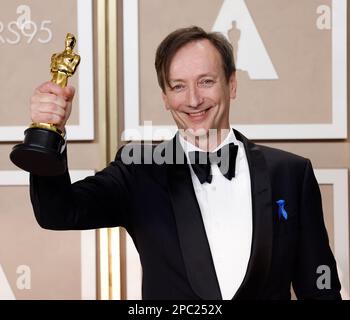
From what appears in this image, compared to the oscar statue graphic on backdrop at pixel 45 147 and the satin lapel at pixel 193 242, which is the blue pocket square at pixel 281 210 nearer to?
the satin lapel at pixel 193 242

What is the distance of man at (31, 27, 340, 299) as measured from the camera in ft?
3.34

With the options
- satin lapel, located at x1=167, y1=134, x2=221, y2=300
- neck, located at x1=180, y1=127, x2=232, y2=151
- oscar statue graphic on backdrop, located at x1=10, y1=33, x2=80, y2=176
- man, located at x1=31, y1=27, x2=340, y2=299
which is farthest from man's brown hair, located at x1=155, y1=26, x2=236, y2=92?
oscar statue graphic on backdrop, located at x1=10, y1=33, x2=80, y2=176

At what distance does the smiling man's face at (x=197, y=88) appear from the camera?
44.6 inches

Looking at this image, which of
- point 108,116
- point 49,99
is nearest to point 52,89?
point 49,99

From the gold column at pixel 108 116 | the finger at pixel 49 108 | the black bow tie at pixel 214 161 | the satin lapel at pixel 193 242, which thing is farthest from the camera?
the gold column at pixel 108 116

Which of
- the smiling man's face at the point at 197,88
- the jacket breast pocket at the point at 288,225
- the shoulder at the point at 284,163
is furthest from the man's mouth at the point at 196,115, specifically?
the jacket breast pocket at the point at 288,225

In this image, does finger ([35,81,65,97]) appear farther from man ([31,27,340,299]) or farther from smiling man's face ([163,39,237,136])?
smiling man's face ([163,39,237,136])

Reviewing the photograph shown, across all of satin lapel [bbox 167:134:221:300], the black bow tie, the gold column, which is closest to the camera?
satin lapel [bbox 167:134:221:300]

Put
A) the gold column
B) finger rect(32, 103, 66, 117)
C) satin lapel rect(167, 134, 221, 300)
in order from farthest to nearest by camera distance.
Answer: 1. the gold column
2. satin lapel rect(167, 134, 221, 300)
3. finger rect(32, 103, 66, 117)

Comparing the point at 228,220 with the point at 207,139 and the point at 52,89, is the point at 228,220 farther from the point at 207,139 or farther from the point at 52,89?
the point at 52,89

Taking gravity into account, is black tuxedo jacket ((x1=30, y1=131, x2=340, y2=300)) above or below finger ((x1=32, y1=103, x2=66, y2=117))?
below

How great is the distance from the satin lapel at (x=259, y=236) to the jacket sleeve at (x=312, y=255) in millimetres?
84
